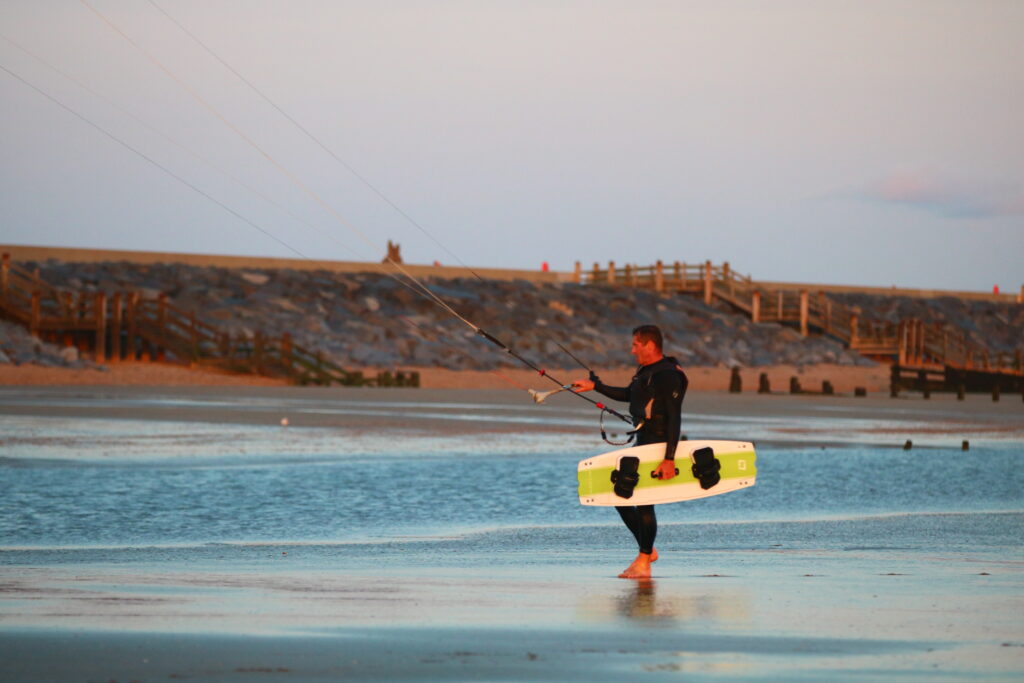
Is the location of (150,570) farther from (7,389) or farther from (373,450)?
(7,389)

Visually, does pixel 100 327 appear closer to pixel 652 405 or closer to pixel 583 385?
pixel 583 385

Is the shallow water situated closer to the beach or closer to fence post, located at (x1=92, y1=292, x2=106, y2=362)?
the beach

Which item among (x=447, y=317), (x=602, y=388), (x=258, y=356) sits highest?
(x=447, y=317)

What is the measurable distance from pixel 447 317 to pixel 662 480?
183ft

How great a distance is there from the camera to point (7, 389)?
36.6 m

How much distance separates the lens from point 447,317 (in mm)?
64562

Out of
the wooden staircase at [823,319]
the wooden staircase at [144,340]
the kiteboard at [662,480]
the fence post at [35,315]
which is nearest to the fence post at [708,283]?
the wooden staircase at [823,319]

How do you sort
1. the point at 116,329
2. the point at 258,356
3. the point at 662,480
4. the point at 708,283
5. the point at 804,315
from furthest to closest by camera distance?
the point at 708,283
the point at 804,315
the point at 116,329
the point at 258,356
the point at 662,480

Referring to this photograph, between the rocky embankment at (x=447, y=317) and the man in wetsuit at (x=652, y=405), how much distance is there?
148 ft

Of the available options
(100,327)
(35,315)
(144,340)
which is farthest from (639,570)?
(144,340)

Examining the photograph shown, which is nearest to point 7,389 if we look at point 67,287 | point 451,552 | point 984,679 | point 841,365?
point 67,287

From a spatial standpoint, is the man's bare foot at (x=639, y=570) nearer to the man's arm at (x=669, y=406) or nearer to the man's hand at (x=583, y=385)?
the man's arm at (x=669, y=406)

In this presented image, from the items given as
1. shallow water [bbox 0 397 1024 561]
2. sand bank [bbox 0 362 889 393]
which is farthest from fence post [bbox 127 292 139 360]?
shallow water [bbox 0 397 1024 561]

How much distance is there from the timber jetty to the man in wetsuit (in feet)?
118
